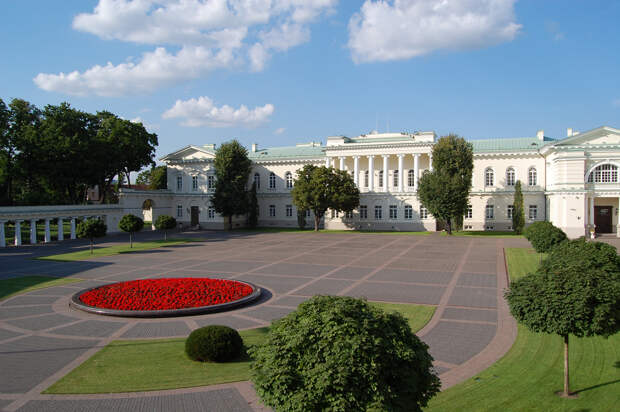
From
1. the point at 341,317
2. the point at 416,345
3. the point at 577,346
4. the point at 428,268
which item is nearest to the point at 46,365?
the point at 341,317

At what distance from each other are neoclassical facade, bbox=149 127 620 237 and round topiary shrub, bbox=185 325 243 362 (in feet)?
146

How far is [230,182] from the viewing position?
2311 inches

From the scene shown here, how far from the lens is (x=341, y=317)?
20.1 ft

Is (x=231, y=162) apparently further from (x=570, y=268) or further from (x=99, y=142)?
(x=570, y=268)

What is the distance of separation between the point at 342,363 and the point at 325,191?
4696 centimetres

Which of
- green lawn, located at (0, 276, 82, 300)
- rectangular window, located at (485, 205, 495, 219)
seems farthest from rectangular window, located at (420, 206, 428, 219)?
green lawn, located at (0, 276, 82, 300)

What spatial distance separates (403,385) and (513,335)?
31.8 feet

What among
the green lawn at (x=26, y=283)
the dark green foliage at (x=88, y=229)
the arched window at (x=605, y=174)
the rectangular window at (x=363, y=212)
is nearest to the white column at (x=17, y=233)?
the dark green foliage at (x=88, y=229)

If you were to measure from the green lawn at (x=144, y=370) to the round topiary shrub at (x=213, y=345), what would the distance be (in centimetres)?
19

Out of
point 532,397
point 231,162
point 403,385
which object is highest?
point 231,162

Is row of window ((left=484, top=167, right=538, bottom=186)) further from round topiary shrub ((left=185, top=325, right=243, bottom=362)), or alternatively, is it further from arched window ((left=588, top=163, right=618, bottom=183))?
round topiary shrub ((left=185, top=325, right=243, bottom=362))

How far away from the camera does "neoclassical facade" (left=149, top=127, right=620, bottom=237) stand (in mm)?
44594

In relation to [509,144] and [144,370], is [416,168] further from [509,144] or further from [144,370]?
[144,370]

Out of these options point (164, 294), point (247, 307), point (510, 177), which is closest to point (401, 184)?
point (510, 177)
